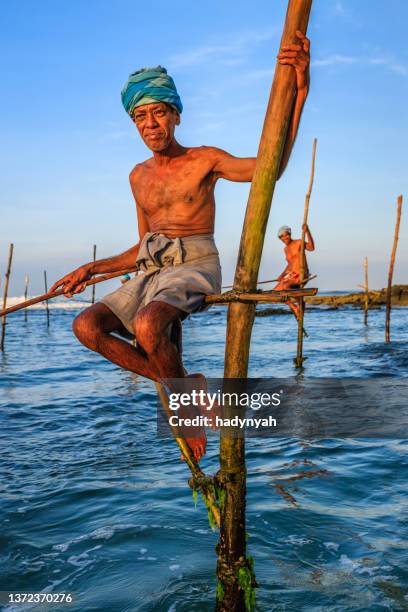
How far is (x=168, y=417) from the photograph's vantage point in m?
3.29

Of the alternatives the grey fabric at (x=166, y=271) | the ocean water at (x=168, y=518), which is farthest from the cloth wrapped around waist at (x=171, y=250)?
the ocean water at (x=168, y=518)

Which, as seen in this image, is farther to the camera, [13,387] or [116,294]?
[13,387]

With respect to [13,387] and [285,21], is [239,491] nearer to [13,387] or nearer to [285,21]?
[285,21]

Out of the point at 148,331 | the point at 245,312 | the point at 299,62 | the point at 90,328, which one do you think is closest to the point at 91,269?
the point at 90,328

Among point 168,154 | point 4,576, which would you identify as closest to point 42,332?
point 4,576

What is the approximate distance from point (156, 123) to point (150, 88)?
18 centimetres

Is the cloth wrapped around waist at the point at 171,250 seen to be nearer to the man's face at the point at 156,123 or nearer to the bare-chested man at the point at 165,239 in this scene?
the bare-chested man at the point at 165,239

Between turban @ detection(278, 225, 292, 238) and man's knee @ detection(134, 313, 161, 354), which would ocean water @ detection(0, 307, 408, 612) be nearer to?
man's knee @ detection(134, 313, 161, 354)

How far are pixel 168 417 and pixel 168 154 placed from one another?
4.71 ft

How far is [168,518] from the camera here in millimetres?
5961

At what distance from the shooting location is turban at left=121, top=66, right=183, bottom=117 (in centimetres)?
317

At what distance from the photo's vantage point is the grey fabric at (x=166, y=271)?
10.5 feet

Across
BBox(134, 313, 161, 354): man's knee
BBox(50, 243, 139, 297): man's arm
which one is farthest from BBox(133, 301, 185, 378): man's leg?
BBox(50, 243, 139, 297): man's arm

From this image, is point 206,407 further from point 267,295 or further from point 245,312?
point 267,295
